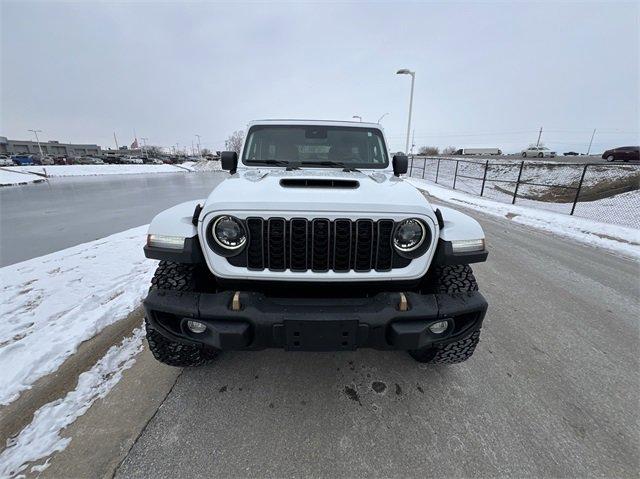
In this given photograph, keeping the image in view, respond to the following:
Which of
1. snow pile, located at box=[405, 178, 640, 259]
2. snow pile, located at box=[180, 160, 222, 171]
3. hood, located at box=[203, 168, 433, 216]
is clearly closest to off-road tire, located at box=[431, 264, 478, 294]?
hood, located at box=[203, 168, 433, 216]

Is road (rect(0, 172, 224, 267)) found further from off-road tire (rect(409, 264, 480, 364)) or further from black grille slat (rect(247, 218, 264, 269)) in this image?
off-road tire (rect(409, 264, 480, 364))

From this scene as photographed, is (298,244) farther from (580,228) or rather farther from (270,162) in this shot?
(580,228)

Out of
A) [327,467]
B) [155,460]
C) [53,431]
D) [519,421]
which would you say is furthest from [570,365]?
[53,431]

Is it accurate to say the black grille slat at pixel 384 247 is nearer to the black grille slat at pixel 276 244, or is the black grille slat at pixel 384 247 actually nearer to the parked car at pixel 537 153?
the black grille slat at pixel 276 244

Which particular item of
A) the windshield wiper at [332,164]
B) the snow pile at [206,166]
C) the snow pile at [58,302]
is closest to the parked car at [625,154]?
the windshield wiper at [332,164]

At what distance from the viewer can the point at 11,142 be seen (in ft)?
270

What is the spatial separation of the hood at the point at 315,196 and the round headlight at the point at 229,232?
0.25 feet

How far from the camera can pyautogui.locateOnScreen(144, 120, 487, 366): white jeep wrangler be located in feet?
5.56

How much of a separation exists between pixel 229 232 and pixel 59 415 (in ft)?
5.18

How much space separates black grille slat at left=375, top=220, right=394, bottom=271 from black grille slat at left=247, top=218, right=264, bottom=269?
71 centimetres

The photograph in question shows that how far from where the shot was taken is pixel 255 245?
1.79 meters

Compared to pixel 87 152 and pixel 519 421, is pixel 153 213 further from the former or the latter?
pixel 87 152

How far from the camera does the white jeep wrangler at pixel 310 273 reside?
1.70m

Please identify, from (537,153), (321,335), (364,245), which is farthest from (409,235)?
(537,153)
